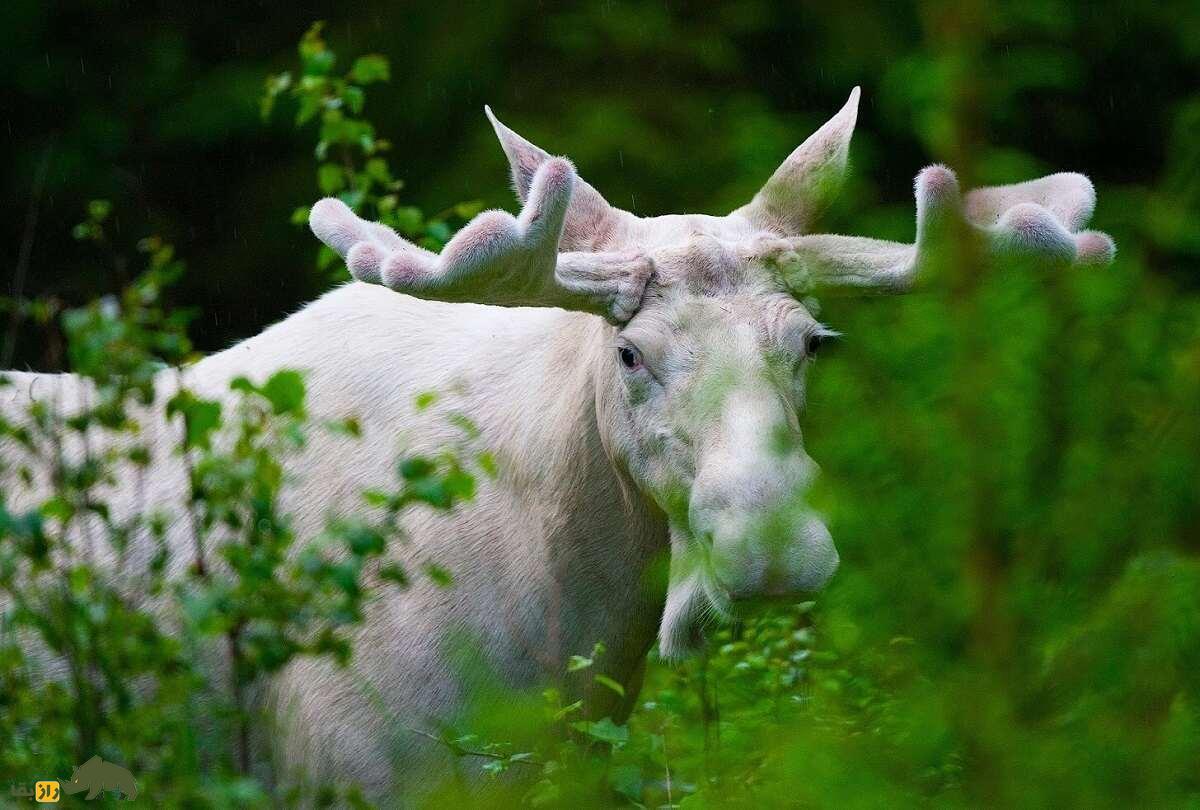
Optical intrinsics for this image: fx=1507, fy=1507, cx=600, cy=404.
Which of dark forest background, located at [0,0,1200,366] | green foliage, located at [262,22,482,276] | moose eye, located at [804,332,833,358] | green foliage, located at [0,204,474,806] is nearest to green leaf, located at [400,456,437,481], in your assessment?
green foliage, located at [0,204,474,806]

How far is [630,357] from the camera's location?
317cm

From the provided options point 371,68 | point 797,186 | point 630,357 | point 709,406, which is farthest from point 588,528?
A: point 371,68

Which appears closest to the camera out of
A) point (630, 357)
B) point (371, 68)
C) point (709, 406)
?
point (709, 406)

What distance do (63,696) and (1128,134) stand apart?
5.98 ft

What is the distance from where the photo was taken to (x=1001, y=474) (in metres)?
1.24

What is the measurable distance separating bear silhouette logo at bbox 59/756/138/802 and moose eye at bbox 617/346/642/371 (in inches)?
51.8

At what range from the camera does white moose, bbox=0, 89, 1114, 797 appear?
2.99m

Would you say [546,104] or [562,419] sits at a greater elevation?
[546,104]

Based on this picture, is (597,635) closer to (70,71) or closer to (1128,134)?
(1128,134)

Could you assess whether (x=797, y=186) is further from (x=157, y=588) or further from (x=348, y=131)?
(x=348, y=131)

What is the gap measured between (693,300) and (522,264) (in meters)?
0.37

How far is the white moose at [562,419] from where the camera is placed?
118 inches

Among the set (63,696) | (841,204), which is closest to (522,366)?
(63,696)

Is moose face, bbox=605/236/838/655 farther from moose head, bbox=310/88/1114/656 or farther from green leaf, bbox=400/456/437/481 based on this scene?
green leaf, bbox=400/456/437/481
